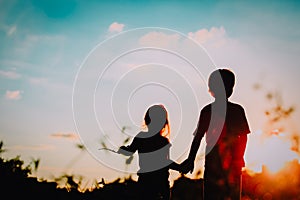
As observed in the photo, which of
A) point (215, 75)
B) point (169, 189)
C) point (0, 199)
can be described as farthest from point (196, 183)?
point (0, 199)

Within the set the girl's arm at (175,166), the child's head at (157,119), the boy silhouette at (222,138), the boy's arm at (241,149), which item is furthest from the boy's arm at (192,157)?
the child's head at (157,119)

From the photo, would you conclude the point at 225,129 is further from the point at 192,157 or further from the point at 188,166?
the point at 188,166

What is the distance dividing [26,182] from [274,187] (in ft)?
15.3

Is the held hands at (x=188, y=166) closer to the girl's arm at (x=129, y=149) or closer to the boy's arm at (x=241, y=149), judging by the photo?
the boy's arm at (x=241, y=149)

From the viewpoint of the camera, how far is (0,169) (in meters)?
6.61

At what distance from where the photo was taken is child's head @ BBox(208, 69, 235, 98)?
5.39 m

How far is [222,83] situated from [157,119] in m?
1.43

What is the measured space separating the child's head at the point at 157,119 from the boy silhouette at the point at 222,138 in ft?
3.43

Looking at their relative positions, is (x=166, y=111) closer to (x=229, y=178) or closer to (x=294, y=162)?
(x=229, y=178)

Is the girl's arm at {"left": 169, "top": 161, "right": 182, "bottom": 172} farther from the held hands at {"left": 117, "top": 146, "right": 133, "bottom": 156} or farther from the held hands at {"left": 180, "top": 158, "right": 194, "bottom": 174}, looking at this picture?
the held hands at {"left": 117, "top": 146, "right": 133, "bottom": 156}

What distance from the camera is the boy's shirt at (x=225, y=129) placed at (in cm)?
525

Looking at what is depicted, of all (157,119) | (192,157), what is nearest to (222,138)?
(192,157)

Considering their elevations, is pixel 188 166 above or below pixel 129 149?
below

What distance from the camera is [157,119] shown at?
641 centimetres
